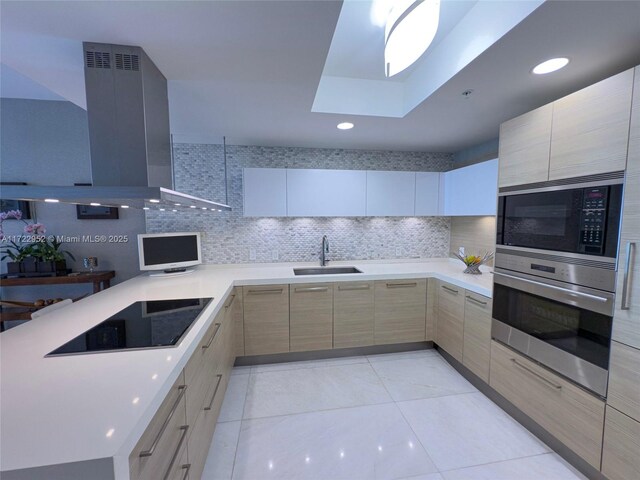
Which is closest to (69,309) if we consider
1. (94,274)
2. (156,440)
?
(94,274)

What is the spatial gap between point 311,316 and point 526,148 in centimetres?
216

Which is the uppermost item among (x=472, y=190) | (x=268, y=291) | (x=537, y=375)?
(x=472, y=190)

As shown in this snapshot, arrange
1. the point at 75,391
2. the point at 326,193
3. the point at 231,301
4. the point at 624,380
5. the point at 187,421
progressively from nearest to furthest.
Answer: the point at 75,391, the point at 187,421, the point at 624,380, the point at 231,301, the point at 326,193

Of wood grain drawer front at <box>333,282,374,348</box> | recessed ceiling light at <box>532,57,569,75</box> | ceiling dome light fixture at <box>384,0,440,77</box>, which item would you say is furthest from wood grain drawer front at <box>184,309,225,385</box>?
recessed ceiling light at <box>532,57,569,75</box>

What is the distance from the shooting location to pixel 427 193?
3107 millimetres

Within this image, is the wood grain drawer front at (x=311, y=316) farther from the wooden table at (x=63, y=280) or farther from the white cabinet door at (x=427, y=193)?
the wooden table at (x=63, y=280)

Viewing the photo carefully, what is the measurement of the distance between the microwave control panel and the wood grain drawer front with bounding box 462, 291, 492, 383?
0.82 metres

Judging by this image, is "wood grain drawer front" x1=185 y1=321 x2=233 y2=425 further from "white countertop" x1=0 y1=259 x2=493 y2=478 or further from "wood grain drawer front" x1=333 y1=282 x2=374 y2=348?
"wood grain drawer front" x1=333 y1=282 x2=374 y2=348

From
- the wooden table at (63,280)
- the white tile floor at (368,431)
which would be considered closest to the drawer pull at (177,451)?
the white tile floor at (368,431)

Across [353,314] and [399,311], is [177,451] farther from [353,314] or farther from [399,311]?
[399,311]

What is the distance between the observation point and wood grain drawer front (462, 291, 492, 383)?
6.97 feet

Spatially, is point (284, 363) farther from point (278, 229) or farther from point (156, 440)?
point (156, 440)

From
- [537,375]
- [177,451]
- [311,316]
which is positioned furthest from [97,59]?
[537,375]

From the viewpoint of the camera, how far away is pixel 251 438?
1770 millimetres
